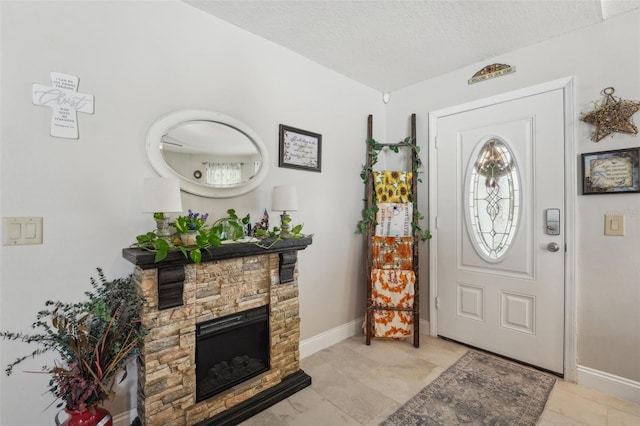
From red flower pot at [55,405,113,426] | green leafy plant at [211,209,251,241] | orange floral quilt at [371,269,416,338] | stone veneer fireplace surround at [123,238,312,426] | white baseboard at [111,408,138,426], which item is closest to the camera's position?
red flower pot at [55,405,113,426]

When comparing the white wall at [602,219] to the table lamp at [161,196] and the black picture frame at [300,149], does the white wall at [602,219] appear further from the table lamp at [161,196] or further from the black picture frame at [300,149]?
the table lamp at [161,196]

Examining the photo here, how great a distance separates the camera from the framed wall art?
1.92m

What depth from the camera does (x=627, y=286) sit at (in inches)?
77.0

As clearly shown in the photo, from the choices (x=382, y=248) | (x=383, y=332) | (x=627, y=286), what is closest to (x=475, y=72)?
(x=382, y=248)

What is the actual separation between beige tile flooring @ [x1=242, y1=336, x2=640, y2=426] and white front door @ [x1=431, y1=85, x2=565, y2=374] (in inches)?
12.1

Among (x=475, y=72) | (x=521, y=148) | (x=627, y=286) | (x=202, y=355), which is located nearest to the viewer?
(x=202, y=355)

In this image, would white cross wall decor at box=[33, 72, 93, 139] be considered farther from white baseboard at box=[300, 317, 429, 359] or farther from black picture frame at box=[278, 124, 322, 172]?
white baseboard at box=[300, 317, 429, 359]

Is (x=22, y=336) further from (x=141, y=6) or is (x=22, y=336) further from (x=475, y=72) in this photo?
(x=475, y=72)

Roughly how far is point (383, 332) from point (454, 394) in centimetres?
80

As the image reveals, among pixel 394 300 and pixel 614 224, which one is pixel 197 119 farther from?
pixel 614 224

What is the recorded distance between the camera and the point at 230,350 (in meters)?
1.89

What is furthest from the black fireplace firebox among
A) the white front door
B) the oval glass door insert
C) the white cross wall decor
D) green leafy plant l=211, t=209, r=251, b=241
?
the oval glass door insert

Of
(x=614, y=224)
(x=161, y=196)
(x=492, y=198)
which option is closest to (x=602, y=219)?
(x=614, y=224)

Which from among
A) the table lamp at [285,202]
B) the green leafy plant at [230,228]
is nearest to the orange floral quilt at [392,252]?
the table lamp at [285,202]
